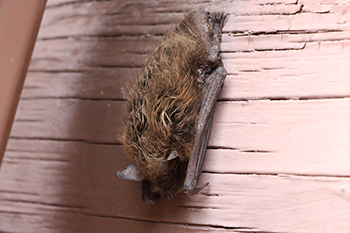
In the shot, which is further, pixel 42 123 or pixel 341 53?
pixel 42 123

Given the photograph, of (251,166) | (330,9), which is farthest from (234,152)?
(330,9)

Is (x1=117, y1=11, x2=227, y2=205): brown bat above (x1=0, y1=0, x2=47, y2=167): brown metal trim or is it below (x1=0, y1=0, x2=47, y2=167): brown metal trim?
below

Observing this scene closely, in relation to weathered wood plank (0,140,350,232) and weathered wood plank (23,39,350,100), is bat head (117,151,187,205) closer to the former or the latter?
weathered wood plank (0,140,350,232)

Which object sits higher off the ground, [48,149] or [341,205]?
[341,205]

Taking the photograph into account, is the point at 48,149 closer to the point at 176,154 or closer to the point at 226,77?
the point at 176,154

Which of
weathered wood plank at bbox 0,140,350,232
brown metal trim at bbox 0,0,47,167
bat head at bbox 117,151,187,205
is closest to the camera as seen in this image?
brown metal trim at bbox 0,0,47,167

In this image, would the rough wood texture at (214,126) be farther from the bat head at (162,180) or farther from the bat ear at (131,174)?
the bat ear at (131,174)

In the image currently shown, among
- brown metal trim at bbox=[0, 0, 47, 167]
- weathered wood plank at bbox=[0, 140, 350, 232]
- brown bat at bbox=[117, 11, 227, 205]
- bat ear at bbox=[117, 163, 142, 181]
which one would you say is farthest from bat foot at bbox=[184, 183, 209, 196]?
brown metal trim at bbox=[0, 0, 47, 167]
